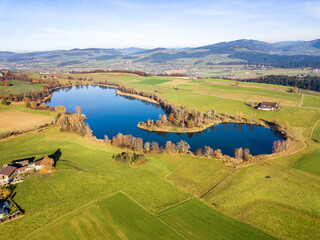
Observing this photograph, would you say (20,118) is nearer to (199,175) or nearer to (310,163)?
(199,175)

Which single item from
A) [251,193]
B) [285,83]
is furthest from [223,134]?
[285,83]

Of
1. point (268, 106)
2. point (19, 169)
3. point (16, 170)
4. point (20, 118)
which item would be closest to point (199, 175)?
point (19, 169)

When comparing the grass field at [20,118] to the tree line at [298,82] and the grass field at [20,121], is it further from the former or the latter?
the tree line at [298,82]

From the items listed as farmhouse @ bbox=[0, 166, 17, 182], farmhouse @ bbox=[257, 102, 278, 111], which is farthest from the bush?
farmhouse @ bbox=[257, 102, 278, 111]

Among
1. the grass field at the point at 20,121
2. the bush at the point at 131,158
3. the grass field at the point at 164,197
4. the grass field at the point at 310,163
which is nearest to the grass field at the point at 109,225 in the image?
the grass field at the point at 164,197

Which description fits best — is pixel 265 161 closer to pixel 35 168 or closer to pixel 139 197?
pixel 139 197
